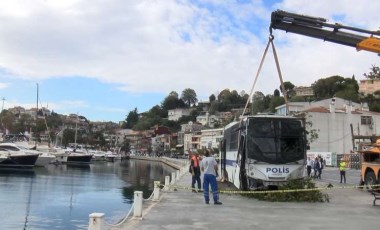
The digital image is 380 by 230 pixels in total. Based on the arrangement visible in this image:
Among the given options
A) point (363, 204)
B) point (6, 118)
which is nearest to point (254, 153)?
point (363, 204)

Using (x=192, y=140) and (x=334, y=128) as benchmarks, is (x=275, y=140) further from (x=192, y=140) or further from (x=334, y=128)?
(x=192, y=140)

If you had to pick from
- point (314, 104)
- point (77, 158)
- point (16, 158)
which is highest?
point (314, 104)

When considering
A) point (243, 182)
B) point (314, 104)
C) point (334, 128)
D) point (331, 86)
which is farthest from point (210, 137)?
point (243, 182)

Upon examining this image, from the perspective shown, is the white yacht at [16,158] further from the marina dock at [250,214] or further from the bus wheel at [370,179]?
Answer: the bus wheel at [370,179]

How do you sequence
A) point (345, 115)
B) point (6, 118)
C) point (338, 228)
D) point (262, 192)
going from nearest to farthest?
point (338, 228), point (262, 192), point (345, 115), point (6, 118)

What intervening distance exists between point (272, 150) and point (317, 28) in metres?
5.32

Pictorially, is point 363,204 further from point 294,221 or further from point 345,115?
point 345,115

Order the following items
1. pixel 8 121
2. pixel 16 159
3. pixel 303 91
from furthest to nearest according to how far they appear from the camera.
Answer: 1. pixel 303 91
2. pixel 8 121
3. pixel 16 159

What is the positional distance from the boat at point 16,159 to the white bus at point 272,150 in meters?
Answer: 49.4

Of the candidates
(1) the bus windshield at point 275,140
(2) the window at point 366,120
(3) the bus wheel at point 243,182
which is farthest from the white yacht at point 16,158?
(2) the window at point 366,120

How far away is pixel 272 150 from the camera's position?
19.2m

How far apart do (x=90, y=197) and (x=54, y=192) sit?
4284 millimetres

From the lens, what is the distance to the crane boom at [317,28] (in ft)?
62.8

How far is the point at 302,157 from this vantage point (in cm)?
1930
